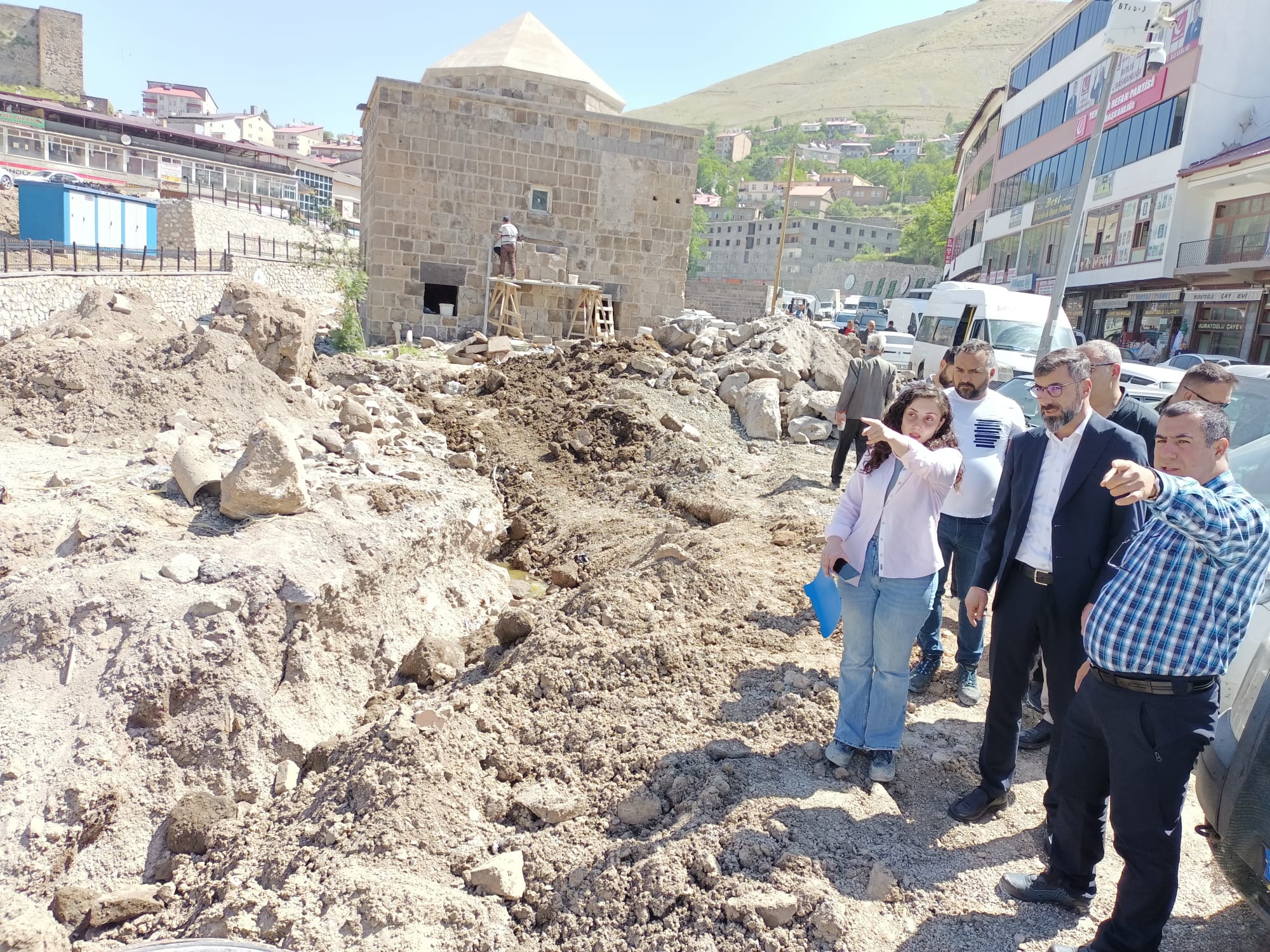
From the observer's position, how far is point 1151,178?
2556cm

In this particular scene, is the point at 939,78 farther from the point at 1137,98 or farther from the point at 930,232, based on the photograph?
the point at 1137,98

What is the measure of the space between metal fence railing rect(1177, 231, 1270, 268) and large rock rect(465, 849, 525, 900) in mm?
24421

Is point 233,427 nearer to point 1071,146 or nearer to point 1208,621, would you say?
point 1208,621

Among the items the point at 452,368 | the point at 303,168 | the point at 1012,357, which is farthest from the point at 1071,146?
the point at 303,168

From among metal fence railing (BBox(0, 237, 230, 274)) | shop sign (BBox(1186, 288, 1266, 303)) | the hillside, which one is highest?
the hillside

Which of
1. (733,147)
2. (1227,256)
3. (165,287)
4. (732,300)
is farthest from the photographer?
(733,147)

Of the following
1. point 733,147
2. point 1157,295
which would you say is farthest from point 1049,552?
point 733,147

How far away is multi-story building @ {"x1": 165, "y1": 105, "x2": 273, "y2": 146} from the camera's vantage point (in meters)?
65.3

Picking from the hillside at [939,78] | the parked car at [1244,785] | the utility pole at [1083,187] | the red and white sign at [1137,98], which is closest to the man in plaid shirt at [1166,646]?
the parked car at [1244,785]

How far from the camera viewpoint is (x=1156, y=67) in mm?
25219

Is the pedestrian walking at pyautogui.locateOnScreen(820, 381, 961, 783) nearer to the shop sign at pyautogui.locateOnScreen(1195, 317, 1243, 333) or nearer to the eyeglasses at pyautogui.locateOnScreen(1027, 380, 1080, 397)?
the eyeglasses at pyautogui.locateOnScreen(1027, 380, 1080, 397)

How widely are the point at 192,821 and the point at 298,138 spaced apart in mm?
100115

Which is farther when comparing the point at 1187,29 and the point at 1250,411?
the point at 1187,29

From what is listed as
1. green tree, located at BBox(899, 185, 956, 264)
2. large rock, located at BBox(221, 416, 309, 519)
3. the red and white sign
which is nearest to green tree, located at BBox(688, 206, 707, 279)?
green tree, located at BBox(899, 185, 956, 264)
